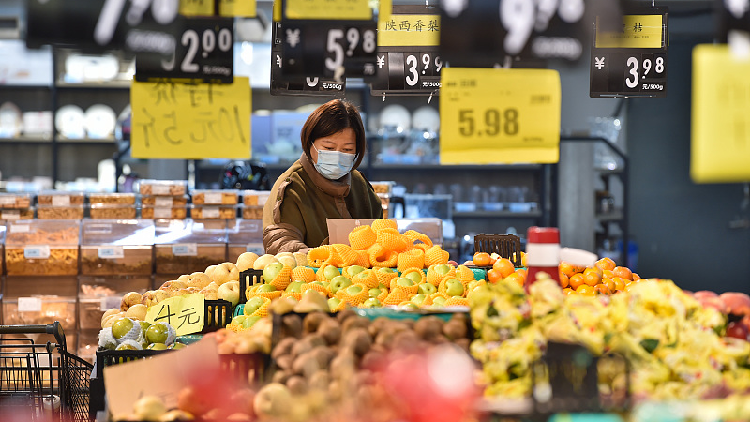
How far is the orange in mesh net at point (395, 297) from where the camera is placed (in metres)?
2.39

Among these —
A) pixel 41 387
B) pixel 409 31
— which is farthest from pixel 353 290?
pixel 409 31

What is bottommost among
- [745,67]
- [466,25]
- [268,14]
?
[745,67]

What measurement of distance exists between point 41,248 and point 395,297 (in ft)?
9.50

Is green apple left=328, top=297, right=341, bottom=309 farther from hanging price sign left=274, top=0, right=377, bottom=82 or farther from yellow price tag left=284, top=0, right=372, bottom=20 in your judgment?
yellow price tag left=284, top=0, right=372, bottom=20

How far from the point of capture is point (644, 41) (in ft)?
11.9

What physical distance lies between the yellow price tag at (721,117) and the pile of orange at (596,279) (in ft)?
2.67

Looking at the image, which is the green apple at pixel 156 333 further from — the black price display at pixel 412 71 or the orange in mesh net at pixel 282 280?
the black price display at pixel 412 71

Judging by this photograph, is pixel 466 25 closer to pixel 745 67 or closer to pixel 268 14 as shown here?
pixel 745 67

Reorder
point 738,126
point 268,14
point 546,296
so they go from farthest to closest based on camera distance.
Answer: point 268,14 → point 738,126 → point 546,296

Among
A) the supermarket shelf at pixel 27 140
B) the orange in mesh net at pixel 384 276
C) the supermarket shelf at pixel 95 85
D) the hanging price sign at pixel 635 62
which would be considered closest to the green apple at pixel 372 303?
the orange in mesh net at pixel 384 276

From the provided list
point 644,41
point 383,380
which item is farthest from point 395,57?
point 383,380

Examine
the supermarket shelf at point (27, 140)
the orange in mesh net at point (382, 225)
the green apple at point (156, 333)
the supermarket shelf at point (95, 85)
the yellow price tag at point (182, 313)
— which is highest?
the supermarket shelf at point (95, 85)

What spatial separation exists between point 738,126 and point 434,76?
7.37 ft

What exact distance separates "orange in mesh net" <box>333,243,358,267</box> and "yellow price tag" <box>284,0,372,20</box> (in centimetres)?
86
